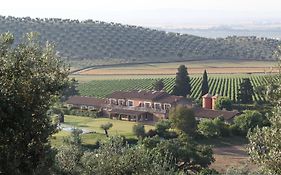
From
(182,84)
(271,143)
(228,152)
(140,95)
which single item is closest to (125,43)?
(182,84)

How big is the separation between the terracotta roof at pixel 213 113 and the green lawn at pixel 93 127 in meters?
4.94

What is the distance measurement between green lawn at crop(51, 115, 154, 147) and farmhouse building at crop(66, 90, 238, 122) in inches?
66.6

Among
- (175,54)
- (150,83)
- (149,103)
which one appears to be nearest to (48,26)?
(175,54)

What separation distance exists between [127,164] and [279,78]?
441 centimetres

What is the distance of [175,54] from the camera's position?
110m

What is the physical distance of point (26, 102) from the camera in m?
8.70

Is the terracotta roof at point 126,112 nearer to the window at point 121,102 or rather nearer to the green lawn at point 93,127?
the green lawn at point 93,127

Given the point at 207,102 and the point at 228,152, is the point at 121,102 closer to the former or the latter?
the point at 207,102

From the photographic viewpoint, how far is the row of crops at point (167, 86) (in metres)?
55.5

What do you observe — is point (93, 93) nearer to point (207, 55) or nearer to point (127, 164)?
point (127, 164)

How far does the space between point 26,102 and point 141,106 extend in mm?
37195

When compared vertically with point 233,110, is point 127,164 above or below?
above

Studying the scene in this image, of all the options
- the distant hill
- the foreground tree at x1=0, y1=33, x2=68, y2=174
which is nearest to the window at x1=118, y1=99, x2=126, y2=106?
the foreground tree at x1=0, y1=33, x2=68, y2=174

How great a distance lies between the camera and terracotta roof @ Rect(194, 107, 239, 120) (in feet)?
135
